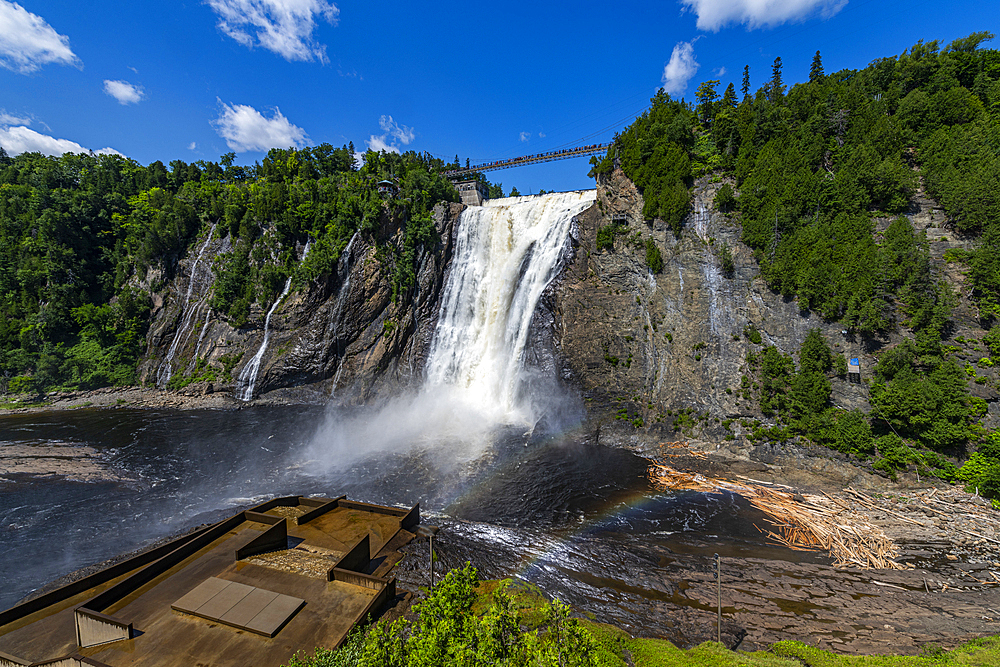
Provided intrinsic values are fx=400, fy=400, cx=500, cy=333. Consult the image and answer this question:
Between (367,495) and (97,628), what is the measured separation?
1176 centimetres

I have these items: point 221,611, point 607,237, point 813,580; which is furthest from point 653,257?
point 221,611

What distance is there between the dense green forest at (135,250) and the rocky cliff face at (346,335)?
1454 mm

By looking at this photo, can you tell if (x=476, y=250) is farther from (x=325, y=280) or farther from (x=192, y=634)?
(x=192, y=634)

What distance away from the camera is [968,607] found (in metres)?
13.8

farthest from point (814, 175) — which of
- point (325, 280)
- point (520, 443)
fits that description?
point (325, 280)

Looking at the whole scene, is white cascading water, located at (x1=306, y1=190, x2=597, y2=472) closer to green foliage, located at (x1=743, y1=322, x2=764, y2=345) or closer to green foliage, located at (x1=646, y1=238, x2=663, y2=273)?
green foliage, located at (x1=646, y1=238, x2=663, y2=273)

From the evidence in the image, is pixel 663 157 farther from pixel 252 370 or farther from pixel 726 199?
pixel 252 370

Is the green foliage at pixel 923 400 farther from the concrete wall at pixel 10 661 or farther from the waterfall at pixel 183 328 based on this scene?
the waterfall at pixel 183 328

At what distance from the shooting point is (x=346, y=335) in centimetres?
4300

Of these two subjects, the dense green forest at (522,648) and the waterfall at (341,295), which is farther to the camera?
the waterfall at (341,295)

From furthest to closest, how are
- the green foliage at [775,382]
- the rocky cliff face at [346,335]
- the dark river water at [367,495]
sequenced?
the rocky cliff face at [346,335] → the green foliage at [775,382] → the dark river water at [367,495]

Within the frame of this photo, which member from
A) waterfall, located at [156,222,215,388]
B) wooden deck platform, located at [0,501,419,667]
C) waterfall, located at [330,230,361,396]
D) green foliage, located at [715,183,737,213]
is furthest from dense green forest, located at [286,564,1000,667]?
waterfall, located at [156,222,215,388]

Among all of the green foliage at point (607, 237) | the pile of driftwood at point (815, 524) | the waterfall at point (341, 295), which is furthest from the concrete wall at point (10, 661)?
the green foliage at point (607, 237)

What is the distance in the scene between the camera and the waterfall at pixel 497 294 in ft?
117
